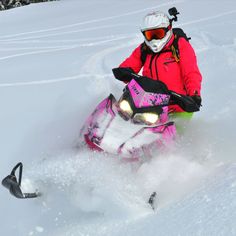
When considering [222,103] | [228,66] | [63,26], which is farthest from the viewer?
[63,26]

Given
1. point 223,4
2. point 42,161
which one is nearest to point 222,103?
point 42,161

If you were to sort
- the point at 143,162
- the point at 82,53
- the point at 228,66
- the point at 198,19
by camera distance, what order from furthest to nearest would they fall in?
the point at 198,19
the point at 82,53
the point at 228,66
the point at 143,162

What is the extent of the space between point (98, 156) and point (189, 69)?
1.31 m

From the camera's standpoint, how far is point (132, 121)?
3.90 metres

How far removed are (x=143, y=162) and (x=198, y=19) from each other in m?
7.57

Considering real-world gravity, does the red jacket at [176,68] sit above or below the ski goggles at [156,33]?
below

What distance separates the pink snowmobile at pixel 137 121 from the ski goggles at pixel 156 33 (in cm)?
62

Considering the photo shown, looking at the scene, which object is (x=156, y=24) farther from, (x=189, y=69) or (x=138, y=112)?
(x=138, y=112)

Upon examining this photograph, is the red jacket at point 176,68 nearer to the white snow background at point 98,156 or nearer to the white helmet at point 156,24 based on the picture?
the white helmet at point 156,24

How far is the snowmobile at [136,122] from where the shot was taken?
12.6 ft

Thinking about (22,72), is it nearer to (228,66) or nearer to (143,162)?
(228,66)

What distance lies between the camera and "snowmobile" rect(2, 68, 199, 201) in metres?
3.85

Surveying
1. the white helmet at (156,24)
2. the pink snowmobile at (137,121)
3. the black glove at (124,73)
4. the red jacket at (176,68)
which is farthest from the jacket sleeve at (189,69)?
the black glove at (124,73)

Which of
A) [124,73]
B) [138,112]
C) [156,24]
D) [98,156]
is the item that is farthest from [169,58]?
[98,156]
